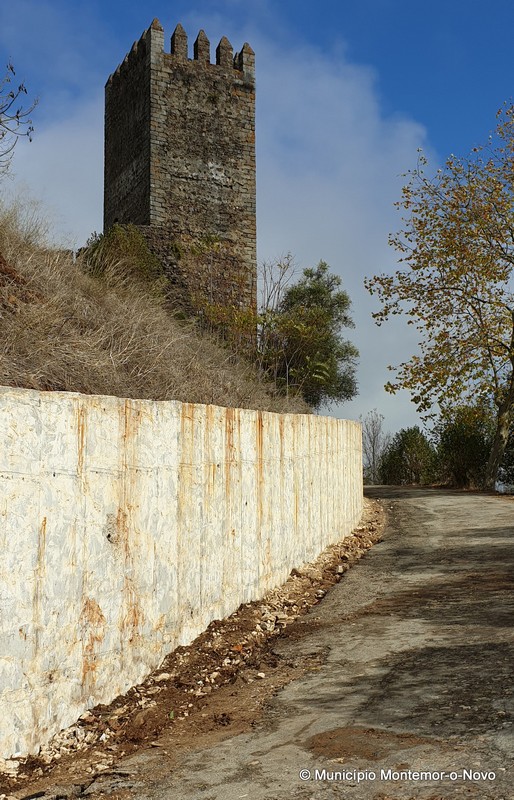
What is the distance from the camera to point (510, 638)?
17.6 feet

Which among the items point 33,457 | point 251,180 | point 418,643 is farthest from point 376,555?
point 251,180

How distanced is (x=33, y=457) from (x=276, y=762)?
189 cm

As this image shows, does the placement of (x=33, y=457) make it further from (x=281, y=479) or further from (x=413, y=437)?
(x=413, y=437)

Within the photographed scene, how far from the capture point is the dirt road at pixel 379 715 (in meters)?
3.29

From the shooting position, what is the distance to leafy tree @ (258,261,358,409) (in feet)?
56.2

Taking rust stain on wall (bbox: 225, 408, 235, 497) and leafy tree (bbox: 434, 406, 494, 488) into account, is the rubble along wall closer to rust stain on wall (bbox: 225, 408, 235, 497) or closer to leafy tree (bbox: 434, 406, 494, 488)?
rust stain on wall (bbox: 225, 408, 235, 497)

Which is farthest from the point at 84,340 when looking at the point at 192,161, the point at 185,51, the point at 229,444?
the point at 185,51

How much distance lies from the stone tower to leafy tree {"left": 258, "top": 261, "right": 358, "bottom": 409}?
2709mm

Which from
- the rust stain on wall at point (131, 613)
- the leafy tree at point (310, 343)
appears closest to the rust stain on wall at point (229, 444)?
the rust stain on wall at point (131, 613)

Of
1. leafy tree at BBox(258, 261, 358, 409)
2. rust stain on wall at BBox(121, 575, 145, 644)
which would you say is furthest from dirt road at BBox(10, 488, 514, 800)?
leafy tree at BBox(258, 261, 358, 409)

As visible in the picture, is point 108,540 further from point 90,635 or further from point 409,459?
point 409,459

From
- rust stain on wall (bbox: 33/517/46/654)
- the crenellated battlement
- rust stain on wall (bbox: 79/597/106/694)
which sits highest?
the crenellated battlement

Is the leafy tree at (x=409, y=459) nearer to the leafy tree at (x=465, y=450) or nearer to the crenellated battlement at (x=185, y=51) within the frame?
the leafy tree at (x=465, y=450)

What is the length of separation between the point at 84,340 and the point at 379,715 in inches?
165
